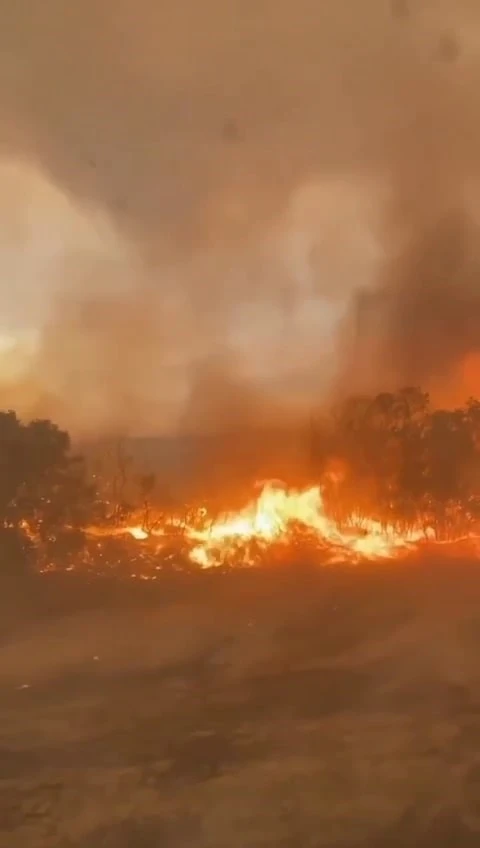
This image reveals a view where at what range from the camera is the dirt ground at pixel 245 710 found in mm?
3041

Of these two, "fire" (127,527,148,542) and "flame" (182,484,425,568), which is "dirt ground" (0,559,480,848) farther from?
"fire" (127,527,148,542)

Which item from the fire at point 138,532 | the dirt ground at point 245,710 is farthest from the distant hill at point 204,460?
the dirt ground at point 245,710

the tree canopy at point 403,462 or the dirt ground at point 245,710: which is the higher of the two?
the tree canopy at point 403,462

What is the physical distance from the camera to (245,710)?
3.61 meters

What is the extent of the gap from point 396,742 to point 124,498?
6.92 feet

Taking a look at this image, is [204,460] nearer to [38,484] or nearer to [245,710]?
[38,484]

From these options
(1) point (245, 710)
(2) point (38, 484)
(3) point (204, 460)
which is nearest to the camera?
(1) point (245, 710)

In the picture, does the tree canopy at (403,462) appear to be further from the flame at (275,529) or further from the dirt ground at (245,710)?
the dirt ground at (245,710)

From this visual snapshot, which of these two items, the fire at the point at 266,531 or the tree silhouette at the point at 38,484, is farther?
the fire at the point at 266,531

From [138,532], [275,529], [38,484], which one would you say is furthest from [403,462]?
[38,484]

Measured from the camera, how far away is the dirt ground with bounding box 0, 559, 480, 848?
3.04 metres

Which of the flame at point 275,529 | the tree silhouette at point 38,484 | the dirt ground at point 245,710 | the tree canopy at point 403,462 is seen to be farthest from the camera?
the tree canopy at point 403,462

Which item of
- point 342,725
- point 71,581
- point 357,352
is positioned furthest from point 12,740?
point 357,352

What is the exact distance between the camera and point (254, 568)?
4.35 metres
